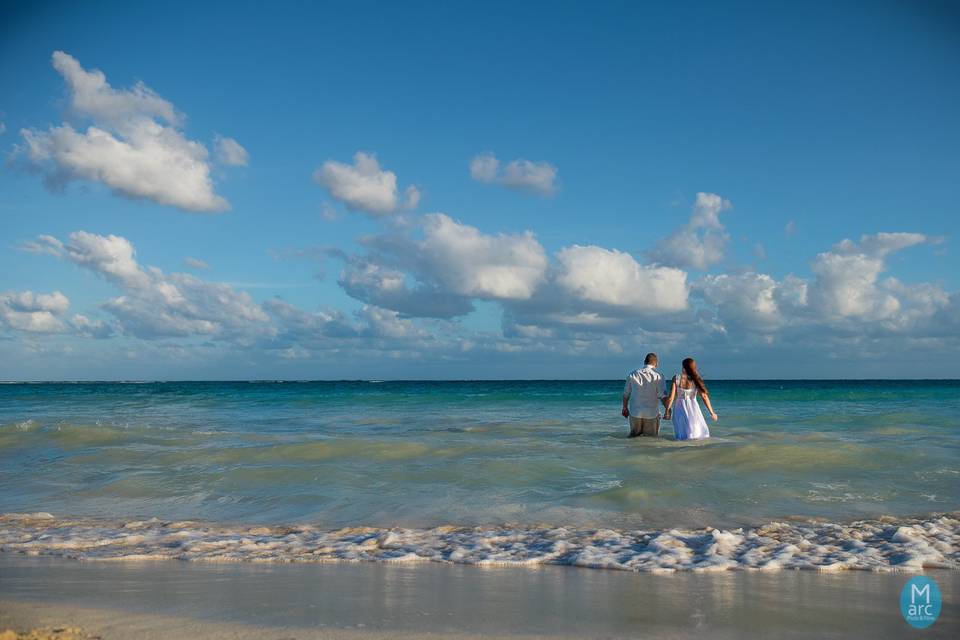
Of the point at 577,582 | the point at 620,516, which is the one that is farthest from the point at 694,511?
the point at 577,582

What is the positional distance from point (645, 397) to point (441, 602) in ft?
30.6

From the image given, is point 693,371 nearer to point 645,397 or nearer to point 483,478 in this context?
point 645,397

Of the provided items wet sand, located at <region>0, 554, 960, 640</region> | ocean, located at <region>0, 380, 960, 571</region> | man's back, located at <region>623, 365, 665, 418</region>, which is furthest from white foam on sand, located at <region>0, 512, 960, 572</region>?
man's back, located at <region>623, 365, 665, 418</region>

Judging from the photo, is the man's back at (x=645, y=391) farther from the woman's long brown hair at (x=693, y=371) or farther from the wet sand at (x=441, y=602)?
the wet sand at (x=441, y=602)

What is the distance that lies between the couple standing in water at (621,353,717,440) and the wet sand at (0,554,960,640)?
23.1 ft

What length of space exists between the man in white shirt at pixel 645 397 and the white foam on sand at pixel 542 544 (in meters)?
6.00

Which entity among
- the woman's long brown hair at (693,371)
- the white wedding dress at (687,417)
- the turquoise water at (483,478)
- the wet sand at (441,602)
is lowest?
the turquoise water at (483,478)

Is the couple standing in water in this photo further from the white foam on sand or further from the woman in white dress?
the white foam on sand

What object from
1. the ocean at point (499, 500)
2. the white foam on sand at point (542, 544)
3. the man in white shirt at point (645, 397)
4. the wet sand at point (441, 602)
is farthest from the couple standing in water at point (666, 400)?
the wet sand at point (441, 602)

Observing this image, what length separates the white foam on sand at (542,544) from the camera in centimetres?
495

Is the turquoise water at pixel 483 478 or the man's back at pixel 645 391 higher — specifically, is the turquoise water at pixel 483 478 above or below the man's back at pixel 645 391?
below

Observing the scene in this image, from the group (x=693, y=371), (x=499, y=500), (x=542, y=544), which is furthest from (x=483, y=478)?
(x=693, y=371)

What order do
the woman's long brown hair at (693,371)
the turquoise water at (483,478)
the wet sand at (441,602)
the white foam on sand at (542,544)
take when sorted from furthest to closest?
the woman's long brown hair at (693,371)
the turquoise water at (483,478)
the white foam on sand at (542,544)
the wet sand at (441,602)

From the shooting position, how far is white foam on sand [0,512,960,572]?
4.95 m
